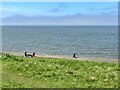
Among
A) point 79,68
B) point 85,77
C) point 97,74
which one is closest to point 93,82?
point 85,77

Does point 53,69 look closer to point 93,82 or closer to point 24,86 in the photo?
point 93,82

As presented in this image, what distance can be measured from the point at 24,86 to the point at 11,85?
915mm

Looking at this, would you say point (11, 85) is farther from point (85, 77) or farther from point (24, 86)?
point (85, 77)

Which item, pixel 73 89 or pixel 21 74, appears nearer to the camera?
pixel 73 89

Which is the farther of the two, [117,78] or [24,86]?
[117,78]

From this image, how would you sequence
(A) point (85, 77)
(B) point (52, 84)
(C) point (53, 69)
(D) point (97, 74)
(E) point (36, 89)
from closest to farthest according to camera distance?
(E) point (36, 89)
(B) point (52, 84)
(A) point (85, 77)
(D) point (97, 74)
(C) point (53, 69)

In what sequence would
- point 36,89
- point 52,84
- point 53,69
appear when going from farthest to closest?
point 53,69 → point 52,84 → point 36,89

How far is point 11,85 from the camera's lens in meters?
23.9

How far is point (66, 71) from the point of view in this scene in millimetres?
32750

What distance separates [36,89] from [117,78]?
30.1 feet

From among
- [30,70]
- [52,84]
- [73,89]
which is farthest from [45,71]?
[73,89]

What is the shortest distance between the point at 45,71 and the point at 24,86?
8.64m

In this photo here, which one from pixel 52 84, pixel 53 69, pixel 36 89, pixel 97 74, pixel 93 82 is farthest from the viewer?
pixel 53 69

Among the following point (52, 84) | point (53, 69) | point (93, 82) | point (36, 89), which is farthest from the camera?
point (53, 69)
